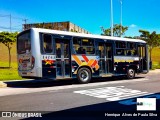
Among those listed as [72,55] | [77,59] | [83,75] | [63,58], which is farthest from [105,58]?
[63,58]

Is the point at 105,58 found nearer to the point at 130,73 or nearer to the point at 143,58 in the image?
the point at 130,73

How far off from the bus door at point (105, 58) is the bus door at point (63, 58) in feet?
8.39

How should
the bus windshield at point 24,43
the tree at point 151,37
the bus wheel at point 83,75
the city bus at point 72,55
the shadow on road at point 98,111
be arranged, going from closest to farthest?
1. the shadow on road at point 98,111
2. the city bus at point 72,55
3. the bus windshield at point 24,43
4. the bus wheel at point 83,75
5. the tree at point 151,37

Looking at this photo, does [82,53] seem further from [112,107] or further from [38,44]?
[112,107]

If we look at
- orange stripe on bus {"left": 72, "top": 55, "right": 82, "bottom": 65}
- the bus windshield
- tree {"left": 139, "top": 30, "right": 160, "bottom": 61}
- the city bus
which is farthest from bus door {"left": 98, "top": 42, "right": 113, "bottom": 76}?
tree {"left": 139, "top": 30, "right": 160, "bottom": 61}

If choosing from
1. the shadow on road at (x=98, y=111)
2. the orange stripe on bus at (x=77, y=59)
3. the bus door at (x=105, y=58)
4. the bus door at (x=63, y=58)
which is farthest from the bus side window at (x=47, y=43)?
the shadow on road at (x=98, y=111)

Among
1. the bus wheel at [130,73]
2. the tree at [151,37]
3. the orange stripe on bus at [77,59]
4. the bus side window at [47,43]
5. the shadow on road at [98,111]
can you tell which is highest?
the tree at [151,37]

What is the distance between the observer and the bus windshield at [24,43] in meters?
15.2

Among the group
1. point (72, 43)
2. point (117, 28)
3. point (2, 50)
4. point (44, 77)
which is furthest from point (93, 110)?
point (2, 50)

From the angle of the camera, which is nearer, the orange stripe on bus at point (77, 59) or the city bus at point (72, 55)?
the city bus at point (72, 55)

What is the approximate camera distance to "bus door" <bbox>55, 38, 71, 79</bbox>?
15.5 meters

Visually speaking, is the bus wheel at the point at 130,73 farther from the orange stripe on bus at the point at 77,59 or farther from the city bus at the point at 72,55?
the orange stripe on bus at the point at 77,59

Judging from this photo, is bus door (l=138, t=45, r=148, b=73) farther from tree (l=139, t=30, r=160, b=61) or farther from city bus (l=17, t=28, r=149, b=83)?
tree (l=139, t=30, r=160, b=61)

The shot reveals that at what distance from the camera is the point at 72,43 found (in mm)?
16328
